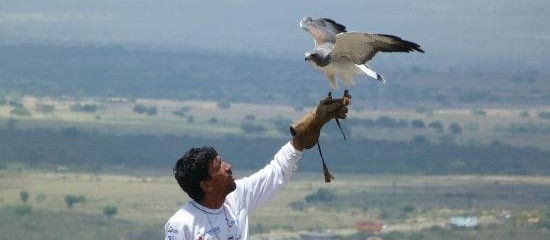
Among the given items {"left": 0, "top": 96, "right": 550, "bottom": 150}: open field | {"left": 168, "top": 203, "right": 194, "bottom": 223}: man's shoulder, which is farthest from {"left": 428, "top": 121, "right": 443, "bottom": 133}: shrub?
{"left": 168, "top": 203, "right": 194, "bottom": 223}: man's shoulder

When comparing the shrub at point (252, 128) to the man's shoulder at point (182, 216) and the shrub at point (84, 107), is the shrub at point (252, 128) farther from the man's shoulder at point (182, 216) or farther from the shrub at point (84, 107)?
the man's shoulder at point (182, 216)

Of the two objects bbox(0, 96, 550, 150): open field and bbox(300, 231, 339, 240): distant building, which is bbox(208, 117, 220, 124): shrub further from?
bbox(300, 231, 339, 240): distant building

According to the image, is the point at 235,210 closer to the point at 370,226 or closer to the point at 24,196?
the point at 370,226

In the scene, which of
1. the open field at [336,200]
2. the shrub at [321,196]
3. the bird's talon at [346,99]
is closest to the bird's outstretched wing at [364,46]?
the bird's talon at [346,99]

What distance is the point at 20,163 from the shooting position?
64.6m

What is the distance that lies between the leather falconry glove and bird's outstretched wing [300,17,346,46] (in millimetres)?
955

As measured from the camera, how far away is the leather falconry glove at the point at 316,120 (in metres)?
7.81

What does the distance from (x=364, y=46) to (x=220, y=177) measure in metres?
1.71

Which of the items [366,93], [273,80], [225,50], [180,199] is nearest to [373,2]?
[366,93]

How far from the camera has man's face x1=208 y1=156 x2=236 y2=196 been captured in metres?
7.43

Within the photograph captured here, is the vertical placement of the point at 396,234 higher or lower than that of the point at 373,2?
lower

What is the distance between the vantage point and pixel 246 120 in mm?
81250

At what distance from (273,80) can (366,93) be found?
42.2 feet

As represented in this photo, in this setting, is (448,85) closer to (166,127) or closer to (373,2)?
(373,2)
